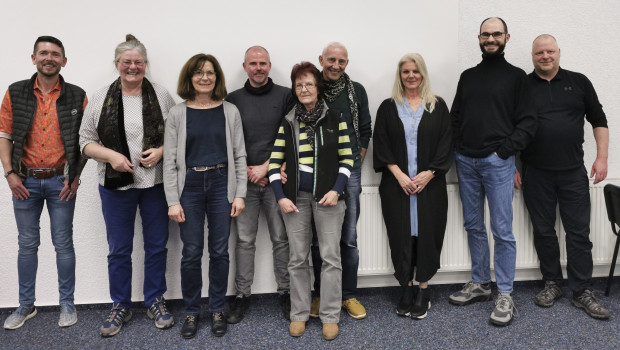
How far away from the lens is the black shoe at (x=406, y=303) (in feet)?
7.82

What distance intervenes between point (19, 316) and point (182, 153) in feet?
4.66

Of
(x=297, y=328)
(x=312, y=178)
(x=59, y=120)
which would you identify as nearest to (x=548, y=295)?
(x=297, y=328)

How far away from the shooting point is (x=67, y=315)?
7.73ft

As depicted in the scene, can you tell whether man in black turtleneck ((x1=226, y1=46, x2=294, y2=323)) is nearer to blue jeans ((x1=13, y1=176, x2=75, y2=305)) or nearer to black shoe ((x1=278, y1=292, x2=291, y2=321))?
black shoe ((x1=278, y1=292, x2=291, y2=321))

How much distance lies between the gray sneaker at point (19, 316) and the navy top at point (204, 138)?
1.37m

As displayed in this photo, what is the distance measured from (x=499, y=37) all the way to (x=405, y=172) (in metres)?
0.92

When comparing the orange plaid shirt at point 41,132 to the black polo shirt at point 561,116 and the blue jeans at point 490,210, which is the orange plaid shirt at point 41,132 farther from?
the black polo shirt at point 561,116

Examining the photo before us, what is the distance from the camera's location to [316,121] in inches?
82.1

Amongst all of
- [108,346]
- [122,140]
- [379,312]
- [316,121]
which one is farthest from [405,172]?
[108,346]

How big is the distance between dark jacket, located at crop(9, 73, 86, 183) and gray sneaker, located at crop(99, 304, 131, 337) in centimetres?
77

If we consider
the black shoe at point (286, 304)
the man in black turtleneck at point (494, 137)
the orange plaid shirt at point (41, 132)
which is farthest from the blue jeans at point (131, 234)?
the man in black turtleneck at point (494, 137)

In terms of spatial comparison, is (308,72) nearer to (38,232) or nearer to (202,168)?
(202,168)

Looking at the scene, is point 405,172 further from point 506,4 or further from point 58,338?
point 58,338

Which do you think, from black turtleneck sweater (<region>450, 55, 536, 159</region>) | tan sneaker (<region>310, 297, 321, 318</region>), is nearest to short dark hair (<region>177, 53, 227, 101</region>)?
tan sneaker (<region>310, 297, 321, 318</region>)
